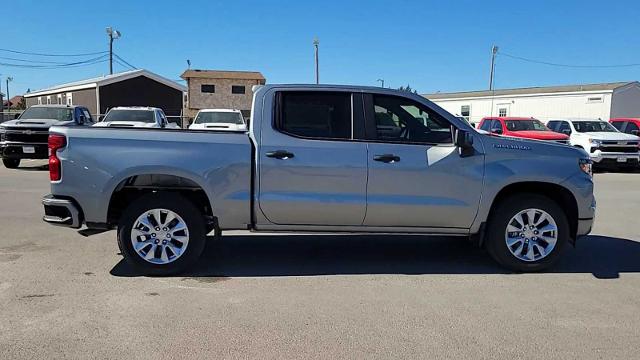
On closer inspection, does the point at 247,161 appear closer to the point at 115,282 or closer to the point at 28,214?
the point at 115,282

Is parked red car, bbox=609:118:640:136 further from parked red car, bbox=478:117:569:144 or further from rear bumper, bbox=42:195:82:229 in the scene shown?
rear bumper, bbox=42:195:82:229

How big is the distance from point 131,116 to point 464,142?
1319 centimetres

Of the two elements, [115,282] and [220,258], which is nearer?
[115,282]

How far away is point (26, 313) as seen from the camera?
4.18 m

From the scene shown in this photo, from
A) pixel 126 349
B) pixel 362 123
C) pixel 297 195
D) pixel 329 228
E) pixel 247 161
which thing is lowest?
pixel 126 349

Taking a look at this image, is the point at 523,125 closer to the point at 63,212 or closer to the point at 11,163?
the point at 63,212

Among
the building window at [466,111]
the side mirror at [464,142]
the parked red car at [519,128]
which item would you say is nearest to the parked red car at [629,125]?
the parked red car at [519,128]

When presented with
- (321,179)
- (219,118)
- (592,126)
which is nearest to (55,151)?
(321,179)

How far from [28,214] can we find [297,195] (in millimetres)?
5353

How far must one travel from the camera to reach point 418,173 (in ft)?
17.1

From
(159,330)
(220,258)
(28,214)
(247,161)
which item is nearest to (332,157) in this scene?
(247,161)

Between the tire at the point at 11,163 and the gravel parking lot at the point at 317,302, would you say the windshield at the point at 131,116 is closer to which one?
the tire at the point at 11,163

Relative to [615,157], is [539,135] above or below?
above

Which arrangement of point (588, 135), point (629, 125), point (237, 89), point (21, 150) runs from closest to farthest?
point (21, 150) < point (588, 135) < point (629, 125) < point (237, 89)
